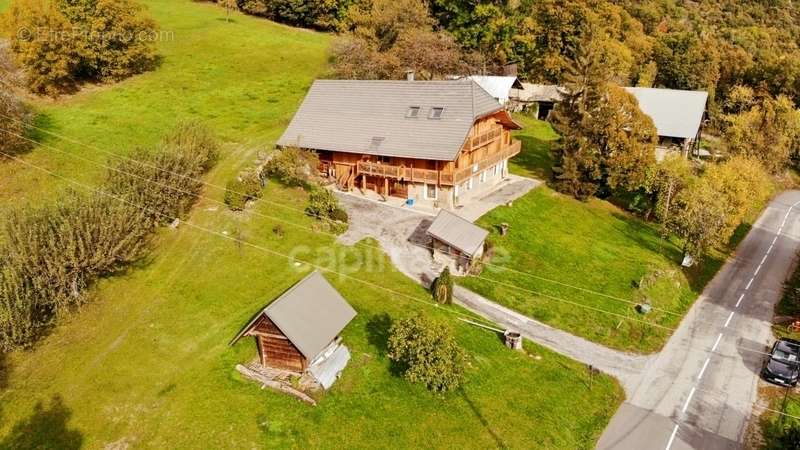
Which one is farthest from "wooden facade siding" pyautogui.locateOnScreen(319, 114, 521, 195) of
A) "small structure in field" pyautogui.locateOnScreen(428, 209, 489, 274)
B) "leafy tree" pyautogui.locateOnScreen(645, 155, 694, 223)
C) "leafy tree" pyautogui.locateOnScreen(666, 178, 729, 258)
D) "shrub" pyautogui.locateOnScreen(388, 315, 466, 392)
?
"shrub" pyautogui.locateOnScreen(388, 315, 466, 392)

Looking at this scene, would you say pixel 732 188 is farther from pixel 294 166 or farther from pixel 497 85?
pixel 294 166

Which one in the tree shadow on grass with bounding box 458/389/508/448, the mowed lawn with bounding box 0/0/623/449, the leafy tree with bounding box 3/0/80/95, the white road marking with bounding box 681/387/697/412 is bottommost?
the white road marking with bounding box 681/387/697/412

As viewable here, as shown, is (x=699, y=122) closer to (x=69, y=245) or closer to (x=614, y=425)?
(x=614, y=425)

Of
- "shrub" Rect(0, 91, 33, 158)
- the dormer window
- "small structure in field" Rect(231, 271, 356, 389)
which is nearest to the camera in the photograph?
"small structure in field" Rect(231, 271, 356, 389)

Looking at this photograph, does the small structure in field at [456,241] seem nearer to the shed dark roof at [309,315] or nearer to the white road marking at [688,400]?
the shed dark roof at [309,315]

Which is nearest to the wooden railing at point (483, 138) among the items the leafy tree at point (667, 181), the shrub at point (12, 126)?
the leafy tree at point (667, 181)

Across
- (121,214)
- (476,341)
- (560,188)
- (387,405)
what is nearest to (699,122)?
(560,188)

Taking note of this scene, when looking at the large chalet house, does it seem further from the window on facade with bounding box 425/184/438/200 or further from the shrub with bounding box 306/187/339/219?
the shrub with bounding box 306/187/339/219

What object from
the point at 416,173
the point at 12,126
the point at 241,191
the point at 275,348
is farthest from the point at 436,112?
the point at 12,126
